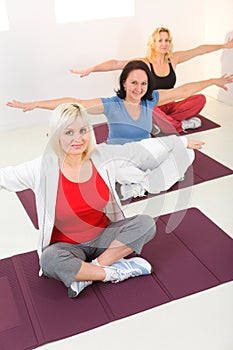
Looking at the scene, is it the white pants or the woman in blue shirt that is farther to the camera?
the woman in blue shirt

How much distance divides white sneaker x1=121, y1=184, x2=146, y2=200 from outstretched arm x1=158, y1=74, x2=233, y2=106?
2.29 feet

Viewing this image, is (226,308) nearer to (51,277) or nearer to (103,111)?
(51,277)

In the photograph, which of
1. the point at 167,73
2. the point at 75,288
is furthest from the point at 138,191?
the point at 167,73

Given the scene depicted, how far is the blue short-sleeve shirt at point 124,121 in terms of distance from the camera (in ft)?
11.1

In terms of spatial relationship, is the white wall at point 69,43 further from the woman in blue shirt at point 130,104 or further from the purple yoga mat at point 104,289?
the purple yoga mat at point 104,289

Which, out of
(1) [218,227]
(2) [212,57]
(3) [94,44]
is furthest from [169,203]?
(2) [212,57]

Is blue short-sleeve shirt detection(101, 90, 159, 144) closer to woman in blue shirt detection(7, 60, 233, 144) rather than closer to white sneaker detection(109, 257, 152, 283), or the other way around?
woman in blue shirt detection(7, 60, 233, 144)

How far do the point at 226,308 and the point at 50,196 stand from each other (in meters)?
0.99

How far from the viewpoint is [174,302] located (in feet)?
7.72

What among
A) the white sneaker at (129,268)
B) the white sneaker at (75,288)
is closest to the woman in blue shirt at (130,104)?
the white sneaker at (129,268)

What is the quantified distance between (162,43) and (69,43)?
2.90ft

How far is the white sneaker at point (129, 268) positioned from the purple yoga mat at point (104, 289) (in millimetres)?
29

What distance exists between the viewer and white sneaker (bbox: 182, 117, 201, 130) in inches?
171

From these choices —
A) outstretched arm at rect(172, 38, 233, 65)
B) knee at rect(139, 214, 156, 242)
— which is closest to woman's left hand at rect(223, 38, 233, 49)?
outstretched arm at rect(172, 38, 233, 65)
